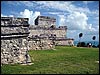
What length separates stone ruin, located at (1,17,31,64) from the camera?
13.5 metres

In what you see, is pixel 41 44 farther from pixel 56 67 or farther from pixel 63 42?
pixel 63 42

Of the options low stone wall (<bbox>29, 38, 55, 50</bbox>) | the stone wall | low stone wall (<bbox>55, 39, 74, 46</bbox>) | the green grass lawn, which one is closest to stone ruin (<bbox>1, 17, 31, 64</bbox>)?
the green grass lawn

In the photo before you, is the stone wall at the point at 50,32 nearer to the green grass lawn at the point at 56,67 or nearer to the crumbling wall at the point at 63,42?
the crumbling wall at the point at 63,42

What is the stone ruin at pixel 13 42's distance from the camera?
1345cm

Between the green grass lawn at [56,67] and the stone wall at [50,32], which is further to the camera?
the stone wall at [50,32]

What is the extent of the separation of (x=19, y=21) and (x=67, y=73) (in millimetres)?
5187

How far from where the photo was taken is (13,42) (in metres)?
13.7

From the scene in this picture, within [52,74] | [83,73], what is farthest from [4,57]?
[83,73]

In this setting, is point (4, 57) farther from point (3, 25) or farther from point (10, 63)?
point (3, 25)

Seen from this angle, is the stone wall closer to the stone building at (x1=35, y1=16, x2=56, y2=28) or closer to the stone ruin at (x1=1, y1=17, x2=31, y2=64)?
the stone building at (x1=35, y1=16, x2=56, y2=28)

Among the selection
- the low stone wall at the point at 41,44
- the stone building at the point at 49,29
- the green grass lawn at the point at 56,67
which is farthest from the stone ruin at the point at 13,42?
the stone building at the point at 49,29

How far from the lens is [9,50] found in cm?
1355

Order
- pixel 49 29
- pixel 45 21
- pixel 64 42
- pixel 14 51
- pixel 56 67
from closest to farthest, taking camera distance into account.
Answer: pixel 56 67, pixel 14 51, pixel 64 42, pixel 49 29, pixel 45 21

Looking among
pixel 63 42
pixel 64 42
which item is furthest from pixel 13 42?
pixel 64 42
